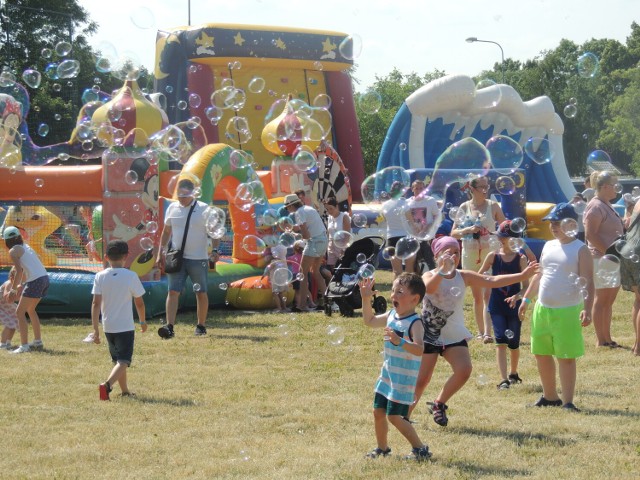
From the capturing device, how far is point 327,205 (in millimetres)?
12234

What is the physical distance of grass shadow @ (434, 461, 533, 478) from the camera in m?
4.97

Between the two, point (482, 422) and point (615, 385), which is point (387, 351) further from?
point (615, 385)

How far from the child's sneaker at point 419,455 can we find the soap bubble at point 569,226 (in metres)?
1.92

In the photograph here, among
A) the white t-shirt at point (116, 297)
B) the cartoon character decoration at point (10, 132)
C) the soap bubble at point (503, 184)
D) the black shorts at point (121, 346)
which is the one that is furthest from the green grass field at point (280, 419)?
the cartoon character decoration at point (10, 132)

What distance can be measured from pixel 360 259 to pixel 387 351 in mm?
6519

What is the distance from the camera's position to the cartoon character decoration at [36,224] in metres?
12.6

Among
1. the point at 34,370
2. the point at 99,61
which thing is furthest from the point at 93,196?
the point at 34,370

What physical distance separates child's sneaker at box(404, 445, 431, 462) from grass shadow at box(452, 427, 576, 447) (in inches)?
24.5

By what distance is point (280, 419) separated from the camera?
629 cm

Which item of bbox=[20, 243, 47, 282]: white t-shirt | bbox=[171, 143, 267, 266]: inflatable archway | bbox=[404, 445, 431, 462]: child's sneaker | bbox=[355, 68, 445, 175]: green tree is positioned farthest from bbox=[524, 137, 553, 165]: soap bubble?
bbox=[355, 68, 445, 175]: green tree

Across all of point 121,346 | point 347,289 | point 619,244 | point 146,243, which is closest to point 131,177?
point 146,243

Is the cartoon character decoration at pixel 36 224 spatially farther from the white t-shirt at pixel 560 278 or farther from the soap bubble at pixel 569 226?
the soap bubble at pixel 569 226

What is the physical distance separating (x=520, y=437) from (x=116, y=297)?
3.06 meters

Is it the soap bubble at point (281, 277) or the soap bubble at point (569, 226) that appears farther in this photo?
the soap bubble at point (281, 277)
